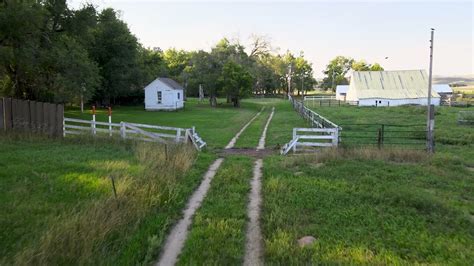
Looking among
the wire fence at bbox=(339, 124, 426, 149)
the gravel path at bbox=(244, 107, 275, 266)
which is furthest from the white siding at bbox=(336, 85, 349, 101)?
the gravel path at bbox=(244, 107, 275, 266)

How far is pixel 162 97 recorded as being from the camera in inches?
1790

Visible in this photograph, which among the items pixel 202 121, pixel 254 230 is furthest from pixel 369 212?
pixel 202 121

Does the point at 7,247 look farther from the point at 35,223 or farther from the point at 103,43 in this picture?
the point at 103,43

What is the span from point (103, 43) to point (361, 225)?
42937 mm

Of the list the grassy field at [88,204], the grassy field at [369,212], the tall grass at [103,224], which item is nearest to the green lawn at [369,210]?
the grassy field at [369,212]

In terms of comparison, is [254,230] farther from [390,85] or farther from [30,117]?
[390,85]

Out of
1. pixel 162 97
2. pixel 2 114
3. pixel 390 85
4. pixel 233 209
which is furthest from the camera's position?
pixel 390 85

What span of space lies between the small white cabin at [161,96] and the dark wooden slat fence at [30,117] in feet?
92.6

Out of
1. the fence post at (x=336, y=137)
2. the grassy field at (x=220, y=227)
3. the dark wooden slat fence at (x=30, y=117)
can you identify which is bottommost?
the grassy field at (x=220, y=227)

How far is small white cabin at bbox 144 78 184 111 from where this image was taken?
45406mm

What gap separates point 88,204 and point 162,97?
130 feet

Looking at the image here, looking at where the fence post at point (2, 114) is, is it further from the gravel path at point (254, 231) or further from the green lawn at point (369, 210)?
the gravel path at point (254, 231)

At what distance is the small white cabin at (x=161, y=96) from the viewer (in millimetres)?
45406

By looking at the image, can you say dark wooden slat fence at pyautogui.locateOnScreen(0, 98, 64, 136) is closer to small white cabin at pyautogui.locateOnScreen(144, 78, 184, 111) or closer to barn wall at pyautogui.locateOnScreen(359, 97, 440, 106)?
small white cabin at pyautogui.locateOnScreen(144, 78, 184, 111)
